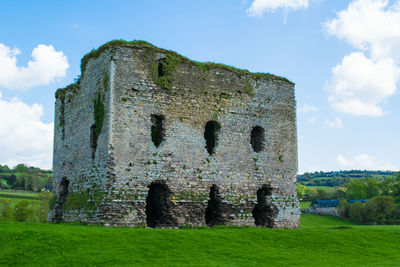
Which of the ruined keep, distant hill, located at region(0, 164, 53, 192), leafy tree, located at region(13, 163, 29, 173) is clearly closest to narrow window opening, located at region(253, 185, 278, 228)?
the ruined keep

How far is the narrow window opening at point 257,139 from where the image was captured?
22.7 m

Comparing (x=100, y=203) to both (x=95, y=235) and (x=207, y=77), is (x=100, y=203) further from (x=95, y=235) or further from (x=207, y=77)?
(x=207, y=77)

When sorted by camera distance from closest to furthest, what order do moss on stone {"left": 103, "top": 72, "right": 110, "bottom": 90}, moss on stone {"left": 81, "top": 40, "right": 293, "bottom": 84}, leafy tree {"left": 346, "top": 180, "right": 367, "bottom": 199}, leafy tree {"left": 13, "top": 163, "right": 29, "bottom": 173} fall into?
moss on stone {"left": 103, "top": 72, "right": 110, "bottom": 90} < moss on stone {"left": 81, "top": 40, "right": 293, "bottom": 84} < leafy tree {"left": 346, "top": 180, "right": 367, "bottom": 199} < leafy tree {"left": 13, "top": 163, "right": 29, "bottom": 173}

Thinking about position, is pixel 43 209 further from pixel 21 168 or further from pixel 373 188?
pixel 373 188

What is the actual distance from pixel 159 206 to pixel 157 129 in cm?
340

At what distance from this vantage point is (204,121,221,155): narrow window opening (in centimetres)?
2109

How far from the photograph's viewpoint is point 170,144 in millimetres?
19469

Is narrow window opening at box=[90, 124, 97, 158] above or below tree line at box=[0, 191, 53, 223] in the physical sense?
above

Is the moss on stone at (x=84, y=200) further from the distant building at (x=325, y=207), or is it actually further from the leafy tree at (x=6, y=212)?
the distant building at (x=325, y=207)

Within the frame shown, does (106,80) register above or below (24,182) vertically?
above

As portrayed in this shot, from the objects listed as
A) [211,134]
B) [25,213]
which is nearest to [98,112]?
[211,134]

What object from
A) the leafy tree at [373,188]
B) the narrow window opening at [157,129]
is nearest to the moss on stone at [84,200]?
Result: the narrow window opening at [157,129]

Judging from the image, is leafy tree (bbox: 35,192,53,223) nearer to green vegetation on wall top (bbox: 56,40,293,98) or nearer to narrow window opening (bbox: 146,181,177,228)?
green vegetation on wall top (bbox: 56,40,293,98)

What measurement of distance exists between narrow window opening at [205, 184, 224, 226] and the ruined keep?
1.9 inches
